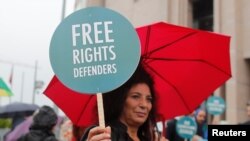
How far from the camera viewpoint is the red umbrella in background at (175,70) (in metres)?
3.68

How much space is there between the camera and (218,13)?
717 inches

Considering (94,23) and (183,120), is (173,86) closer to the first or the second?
(94,23)

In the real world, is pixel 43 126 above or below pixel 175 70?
below

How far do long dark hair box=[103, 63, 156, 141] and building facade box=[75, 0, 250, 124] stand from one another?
13.4 metres

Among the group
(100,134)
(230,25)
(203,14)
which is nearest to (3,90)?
(100,134)

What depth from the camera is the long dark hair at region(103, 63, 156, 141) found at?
3.03 meters

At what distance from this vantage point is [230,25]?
691 inches

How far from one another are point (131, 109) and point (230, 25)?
49.5 feet

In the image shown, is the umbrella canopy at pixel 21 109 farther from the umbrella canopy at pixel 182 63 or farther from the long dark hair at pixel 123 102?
the long dark hair at pixel 123 102

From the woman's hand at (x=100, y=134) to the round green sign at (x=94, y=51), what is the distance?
1.03 ft

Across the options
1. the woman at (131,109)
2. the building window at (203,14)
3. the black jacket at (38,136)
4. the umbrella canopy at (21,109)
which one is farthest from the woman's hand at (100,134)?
the building window at (203,14)

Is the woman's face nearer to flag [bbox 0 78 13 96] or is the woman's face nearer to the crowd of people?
the crowd of people

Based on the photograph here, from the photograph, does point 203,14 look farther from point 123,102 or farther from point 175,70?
point 123,102

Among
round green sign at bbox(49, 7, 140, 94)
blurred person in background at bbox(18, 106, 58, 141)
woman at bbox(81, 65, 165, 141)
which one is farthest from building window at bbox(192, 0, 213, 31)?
round green sign at bbox(49, 7, 140, 94)
